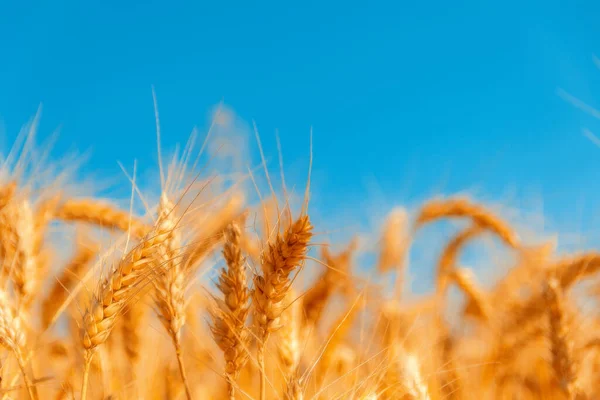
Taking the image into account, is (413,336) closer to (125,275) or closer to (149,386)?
(149,386)

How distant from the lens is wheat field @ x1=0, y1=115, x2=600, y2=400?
4.24 ft

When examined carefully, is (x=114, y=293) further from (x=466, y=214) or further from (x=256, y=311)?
(x=466, y=214)

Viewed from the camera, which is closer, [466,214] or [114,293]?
[114,293]

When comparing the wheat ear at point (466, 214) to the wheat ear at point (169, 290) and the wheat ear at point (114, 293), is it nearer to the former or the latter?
the wheat ear at point (169, 290)

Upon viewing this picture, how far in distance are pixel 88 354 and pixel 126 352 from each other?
0.82 m

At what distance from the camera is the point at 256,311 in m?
1.30

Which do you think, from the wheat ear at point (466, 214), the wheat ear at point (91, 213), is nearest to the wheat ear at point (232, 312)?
the wheat ear at point (91, 213)

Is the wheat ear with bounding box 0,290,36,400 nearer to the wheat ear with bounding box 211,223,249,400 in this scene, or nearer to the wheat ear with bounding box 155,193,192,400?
the wheat ear with bounding box 155,193,192,400

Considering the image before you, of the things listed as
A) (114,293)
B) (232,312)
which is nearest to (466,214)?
(232,312)

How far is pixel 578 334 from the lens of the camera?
230 centimetres

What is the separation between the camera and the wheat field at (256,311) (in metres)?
1.29

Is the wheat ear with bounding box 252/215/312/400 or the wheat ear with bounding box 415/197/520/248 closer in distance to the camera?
the wheat ear with bounding box 252/215/312/400

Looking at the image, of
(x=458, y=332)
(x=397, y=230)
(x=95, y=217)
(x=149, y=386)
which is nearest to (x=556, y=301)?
(x=458, y=332)

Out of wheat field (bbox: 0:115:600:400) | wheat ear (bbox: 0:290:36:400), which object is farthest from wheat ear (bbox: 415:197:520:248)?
wheat ear (bbox: 0:290:36:400)
